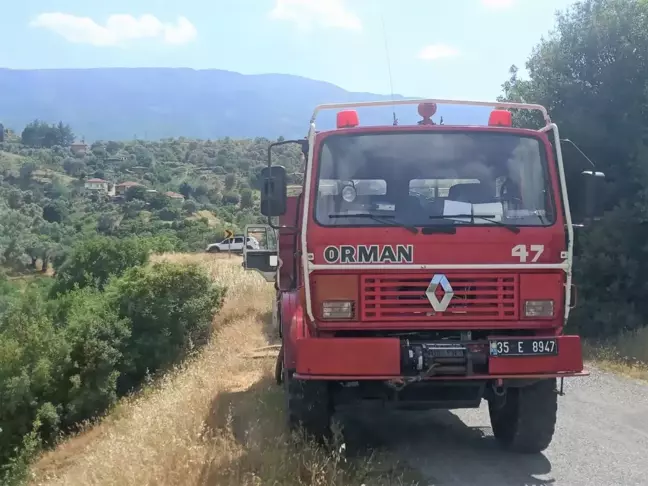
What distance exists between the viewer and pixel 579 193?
6023mm

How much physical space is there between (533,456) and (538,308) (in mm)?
1496

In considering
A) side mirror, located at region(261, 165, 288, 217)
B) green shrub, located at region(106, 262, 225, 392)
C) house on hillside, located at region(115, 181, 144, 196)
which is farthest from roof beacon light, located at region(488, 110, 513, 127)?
house on hillside, located at region(115, 181, 144, 196)

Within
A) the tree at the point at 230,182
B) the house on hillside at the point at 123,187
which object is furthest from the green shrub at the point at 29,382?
the house on hillside at the point at 123,187

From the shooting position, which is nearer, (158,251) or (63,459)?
(63,459)

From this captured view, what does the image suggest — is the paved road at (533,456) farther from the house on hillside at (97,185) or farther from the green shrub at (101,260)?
the house on hillside at (97,185)

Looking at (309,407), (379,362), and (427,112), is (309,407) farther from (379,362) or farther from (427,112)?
(427,112)

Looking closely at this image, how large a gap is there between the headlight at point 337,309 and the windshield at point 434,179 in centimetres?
60

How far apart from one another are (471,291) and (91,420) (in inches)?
563

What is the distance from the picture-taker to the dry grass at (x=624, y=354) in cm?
1054

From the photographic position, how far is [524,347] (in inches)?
211

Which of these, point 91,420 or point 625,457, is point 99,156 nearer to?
point 91,420

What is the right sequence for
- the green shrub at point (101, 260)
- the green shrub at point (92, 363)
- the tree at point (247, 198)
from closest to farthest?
the green shrub at point (92, 363) → the green shrub at point (101, 260) → the tree at point (247, 198)

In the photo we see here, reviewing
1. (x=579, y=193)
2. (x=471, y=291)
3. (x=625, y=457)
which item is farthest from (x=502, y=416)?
(x=579, y=193)

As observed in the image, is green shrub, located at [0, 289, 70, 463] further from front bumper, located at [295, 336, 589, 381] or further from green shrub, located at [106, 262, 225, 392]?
front bumper, located at [295, 336, 589, 381]
